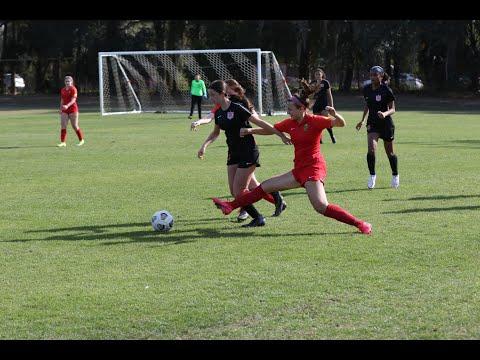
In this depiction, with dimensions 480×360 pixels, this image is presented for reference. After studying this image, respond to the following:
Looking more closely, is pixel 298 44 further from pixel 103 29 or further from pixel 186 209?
pixel 186 209

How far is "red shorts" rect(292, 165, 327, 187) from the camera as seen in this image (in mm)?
10406

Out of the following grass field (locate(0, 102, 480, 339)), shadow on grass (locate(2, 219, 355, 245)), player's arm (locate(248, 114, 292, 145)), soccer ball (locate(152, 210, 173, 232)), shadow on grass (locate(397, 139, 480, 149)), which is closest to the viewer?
grass field (locate(0, 102, 480, 339))

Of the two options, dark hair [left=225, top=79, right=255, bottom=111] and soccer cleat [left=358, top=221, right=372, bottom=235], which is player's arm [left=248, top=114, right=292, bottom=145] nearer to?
dark hair [left=225, top=79, right=255, bottom=111]

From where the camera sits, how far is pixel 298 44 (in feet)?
192

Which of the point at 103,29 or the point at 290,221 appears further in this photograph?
the point at 103,29

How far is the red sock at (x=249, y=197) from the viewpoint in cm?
1077

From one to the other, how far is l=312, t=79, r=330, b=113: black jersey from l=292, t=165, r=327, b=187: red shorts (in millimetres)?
10858

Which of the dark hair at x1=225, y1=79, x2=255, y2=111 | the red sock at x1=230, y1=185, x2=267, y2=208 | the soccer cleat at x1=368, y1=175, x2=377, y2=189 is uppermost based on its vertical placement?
the dark hair at x1=225, y1=79, x2=255, y2=111

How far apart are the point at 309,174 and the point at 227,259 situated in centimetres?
195

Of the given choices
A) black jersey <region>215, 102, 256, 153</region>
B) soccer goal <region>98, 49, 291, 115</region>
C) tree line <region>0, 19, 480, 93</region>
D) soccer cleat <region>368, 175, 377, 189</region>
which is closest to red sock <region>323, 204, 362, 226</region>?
black jersey <region>215, 102, 256, 153</region>

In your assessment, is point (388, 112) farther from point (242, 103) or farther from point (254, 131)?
point (254, 131)

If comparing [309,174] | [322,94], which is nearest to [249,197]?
[309,174]
